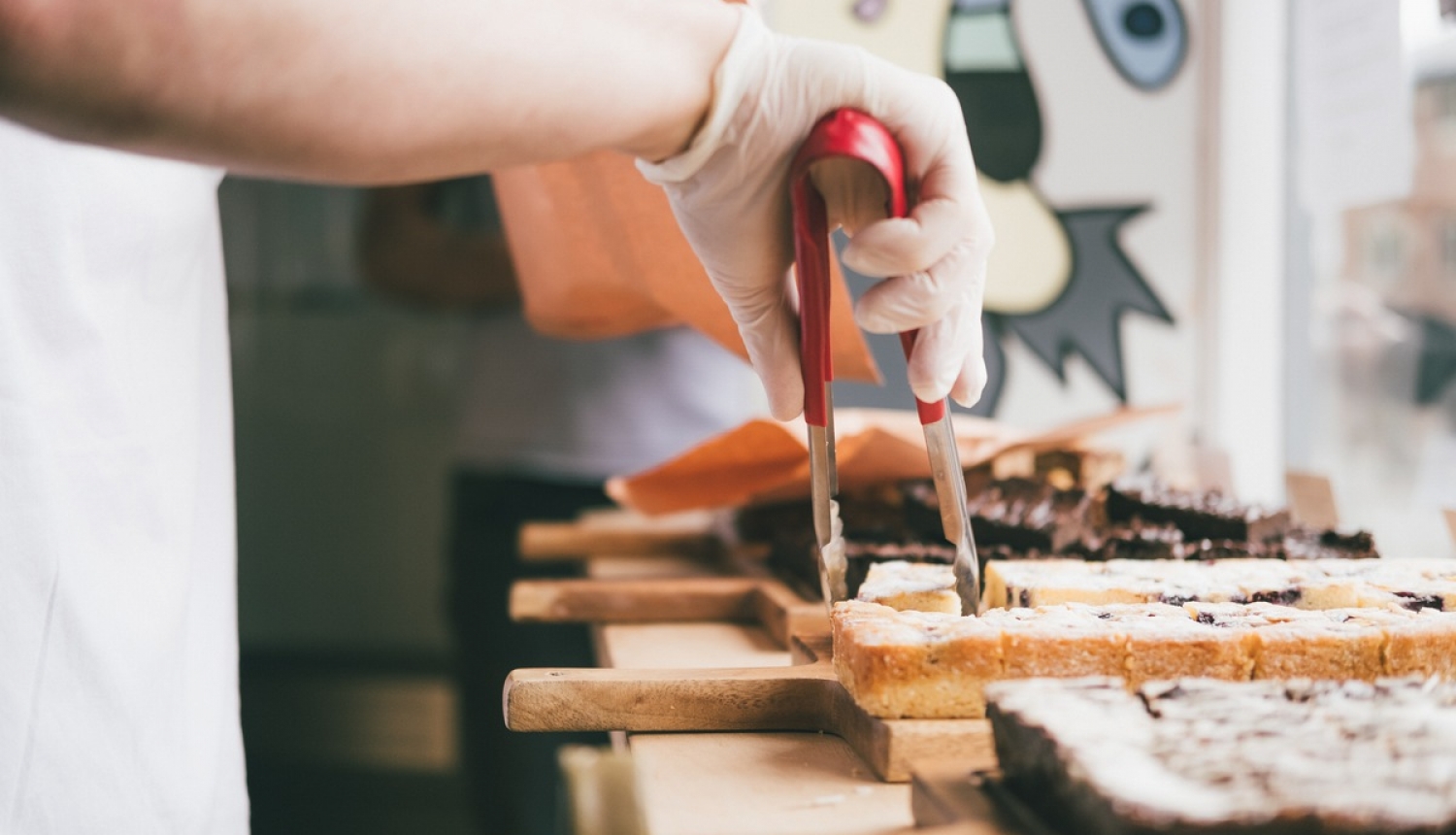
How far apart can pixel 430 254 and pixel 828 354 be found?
1662 mm

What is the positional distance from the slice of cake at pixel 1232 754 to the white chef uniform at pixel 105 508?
81cm

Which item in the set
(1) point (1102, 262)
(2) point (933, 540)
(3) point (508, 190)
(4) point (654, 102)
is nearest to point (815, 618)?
(2) point (933, 540)

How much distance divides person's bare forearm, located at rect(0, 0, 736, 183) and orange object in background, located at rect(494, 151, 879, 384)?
26.2 inches

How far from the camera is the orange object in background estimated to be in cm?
157

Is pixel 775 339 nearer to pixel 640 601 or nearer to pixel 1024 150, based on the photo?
pixel 640 601

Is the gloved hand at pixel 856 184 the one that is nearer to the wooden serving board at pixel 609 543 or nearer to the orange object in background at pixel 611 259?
the orange object in background at pixel 611 259

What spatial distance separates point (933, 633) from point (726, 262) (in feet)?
1.20

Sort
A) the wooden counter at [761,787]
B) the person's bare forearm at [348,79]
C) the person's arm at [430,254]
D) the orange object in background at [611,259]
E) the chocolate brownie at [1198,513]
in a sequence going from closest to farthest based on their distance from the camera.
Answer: the person's bare forearm at [348,79] → the wooden counter at [761,787] → the chocolate brownie at [1198,513] → the orange object in background at [611,259] → the person's arm at [430,254]

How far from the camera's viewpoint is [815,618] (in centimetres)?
129

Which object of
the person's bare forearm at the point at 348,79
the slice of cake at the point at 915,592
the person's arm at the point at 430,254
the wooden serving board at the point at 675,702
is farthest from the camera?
the person's arm at the point at 430,254

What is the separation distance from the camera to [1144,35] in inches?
88.4

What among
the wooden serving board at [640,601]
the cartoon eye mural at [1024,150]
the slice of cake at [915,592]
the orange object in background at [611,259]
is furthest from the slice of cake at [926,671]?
the cartoon eye mural at [1024,150]

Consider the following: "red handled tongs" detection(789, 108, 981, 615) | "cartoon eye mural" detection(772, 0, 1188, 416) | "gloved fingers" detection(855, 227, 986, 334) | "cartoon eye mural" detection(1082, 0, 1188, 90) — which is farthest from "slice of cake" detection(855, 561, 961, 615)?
"cartoon eye mural" detection(1082, 0, 1188, 90)

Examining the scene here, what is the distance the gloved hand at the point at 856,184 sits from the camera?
0.92 m
